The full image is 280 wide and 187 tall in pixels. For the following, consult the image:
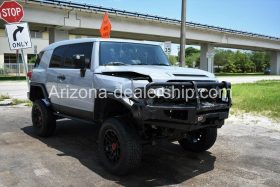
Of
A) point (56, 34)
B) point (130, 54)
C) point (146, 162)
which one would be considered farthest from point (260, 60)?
point (146, 162)

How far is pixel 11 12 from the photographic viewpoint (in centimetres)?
1187

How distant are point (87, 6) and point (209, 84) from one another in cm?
2805

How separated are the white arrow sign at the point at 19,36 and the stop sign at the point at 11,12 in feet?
0.86

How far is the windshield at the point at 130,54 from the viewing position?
6.06 m

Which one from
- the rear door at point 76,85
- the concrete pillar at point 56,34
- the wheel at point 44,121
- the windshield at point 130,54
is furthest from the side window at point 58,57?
the concrete pillar at point 56,34

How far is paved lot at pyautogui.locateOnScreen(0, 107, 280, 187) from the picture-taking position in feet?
16.4

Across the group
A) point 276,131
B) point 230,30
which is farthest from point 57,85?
point 230,30

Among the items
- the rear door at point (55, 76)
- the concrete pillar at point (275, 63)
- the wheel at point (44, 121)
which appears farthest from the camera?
the concrete pillar at point (275, 63)

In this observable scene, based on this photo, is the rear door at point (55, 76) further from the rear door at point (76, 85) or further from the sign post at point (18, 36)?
the sign post at point (18, 36)

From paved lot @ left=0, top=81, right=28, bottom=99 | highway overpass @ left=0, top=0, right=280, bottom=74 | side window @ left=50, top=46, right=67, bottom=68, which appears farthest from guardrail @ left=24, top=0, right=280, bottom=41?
side window @ left=50, top=46, right=67, bottom=68

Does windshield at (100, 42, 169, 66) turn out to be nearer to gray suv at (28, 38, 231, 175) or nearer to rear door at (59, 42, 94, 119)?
gray suv at (28, 38, 231, 175)

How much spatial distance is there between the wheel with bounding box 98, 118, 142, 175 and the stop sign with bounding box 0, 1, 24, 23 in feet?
26.1

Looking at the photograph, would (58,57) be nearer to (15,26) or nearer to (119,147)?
(119,147)

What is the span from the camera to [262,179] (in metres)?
5.09
